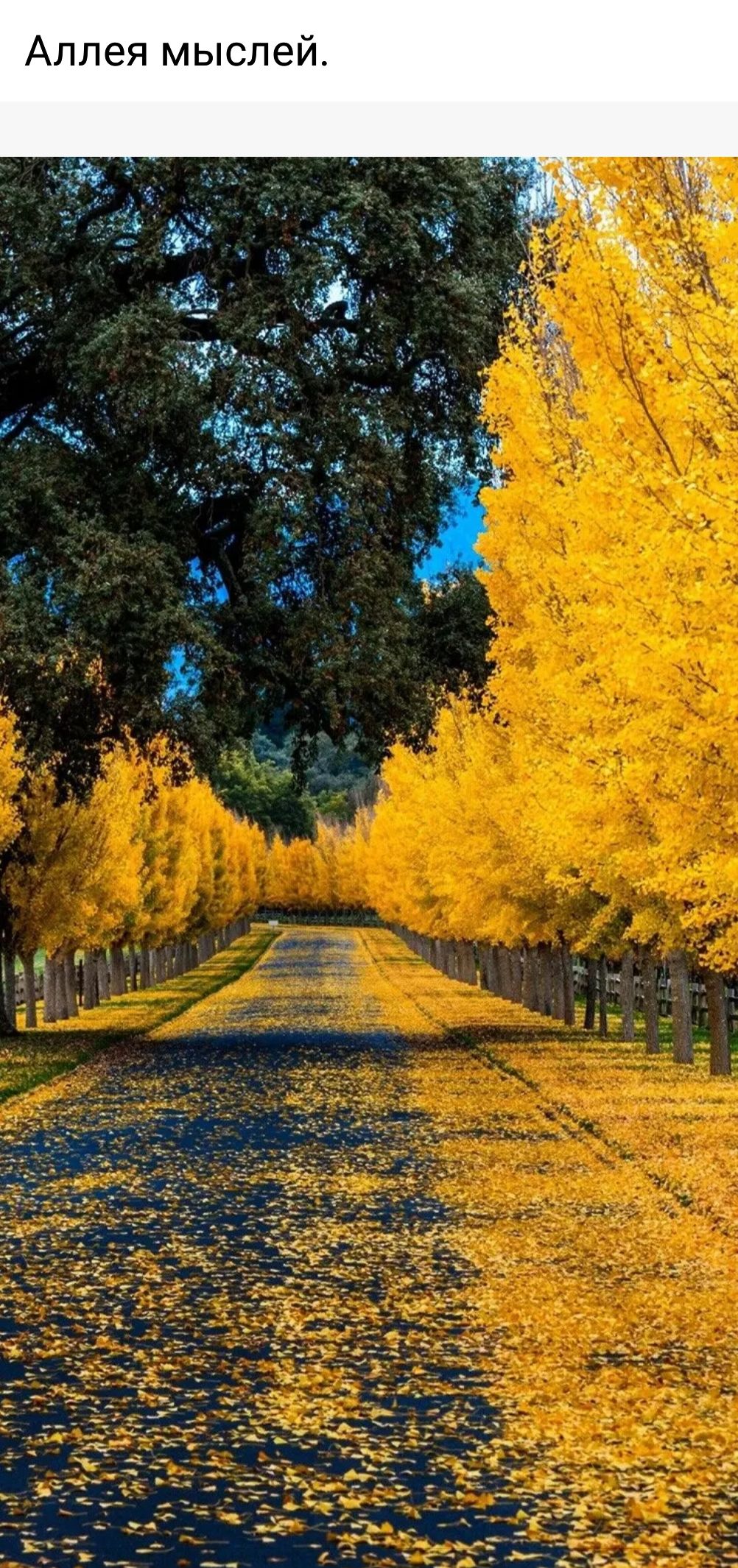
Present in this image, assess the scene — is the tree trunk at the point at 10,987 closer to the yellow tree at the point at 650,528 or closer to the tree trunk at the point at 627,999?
the tree trunk at the point at 627,999

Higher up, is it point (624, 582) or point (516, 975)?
point (624, 582)

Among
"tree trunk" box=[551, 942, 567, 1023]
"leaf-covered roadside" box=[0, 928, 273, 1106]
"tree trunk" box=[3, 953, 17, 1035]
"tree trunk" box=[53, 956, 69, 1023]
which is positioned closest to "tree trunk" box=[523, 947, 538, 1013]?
"tree trunk" box=[551, 942, 567, 1023]

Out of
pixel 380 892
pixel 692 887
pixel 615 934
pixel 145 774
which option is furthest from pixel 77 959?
pixel 692 887

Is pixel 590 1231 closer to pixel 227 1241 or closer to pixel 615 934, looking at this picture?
pixel 227 1241

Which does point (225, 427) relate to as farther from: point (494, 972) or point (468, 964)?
point (468, 964)

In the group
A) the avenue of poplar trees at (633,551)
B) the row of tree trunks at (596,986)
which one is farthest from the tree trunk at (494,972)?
the avenue of poplar trees at (633,551)

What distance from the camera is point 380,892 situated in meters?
114

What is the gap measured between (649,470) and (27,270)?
17.4m

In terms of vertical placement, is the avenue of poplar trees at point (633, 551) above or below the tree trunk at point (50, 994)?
above

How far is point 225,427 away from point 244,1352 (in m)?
22.4

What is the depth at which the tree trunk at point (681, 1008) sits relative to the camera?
32.3 metres

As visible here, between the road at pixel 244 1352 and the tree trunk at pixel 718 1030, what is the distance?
7.07 m

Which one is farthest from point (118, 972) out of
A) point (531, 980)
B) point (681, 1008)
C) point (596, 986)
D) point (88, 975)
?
point (681, 1008)

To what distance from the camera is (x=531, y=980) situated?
174 ft
